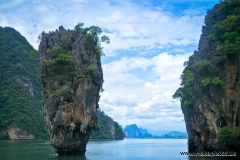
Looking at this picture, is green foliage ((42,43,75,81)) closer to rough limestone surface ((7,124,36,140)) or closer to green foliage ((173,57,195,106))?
green foliage ((173,57,195,106))

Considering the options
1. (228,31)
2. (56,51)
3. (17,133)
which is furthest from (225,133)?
(17,133)

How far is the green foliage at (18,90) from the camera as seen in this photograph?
9819cm

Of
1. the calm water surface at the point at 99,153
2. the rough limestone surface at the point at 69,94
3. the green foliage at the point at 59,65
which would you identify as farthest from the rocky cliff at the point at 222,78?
the green foliage at the point at 59,65

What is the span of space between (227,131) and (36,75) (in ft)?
375

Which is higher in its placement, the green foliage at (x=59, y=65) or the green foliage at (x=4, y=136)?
the green foliage at (x=59, y=65)

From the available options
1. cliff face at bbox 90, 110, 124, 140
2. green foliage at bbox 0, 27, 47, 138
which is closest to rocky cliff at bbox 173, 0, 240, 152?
green foliage at bbox 0, 27, 47, 138

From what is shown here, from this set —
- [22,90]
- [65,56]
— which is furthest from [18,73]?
[65,56]

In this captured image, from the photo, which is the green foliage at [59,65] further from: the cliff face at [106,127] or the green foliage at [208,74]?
the cliff face at [106,127]

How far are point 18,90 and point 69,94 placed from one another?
290ft

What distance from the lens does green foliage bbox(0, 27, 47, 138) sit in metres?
98.2

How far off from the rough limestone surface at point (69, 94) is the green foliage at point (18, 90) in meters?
68.4

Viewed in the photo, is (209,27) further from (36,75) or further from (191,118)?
(36,75)

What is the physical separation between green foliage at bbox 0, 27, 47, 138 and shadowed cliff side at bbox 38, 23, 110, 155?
6841 centimetres

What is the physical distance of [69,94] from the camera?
101ft
